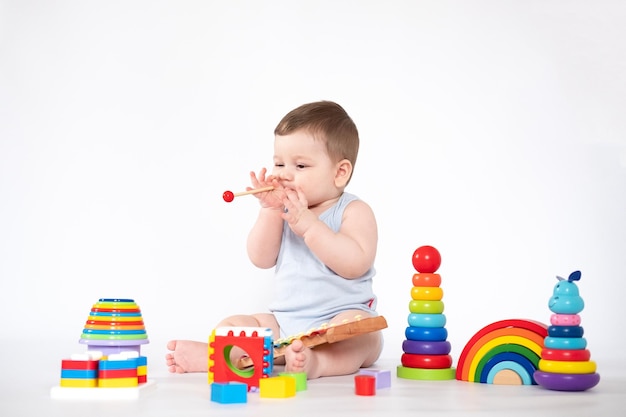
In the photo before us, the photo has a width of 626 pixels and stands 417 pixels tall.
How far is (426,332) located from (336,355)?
0.23 meters

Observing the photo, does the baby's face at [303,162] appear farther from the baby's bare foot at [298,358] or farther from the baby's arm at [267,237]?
the baby's bare foot at [298,358]

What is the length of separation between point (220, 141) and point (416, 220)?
2.74 feet

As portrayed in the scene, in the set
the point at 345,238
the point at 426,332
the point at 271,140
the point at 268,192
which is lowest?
the point at 426,332

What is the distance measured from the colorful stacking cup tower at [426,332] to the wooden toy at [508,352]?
→ 0.30 feet

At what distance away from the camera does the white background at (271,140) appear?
3.21 metres

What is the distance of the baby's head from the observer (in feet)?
7.39

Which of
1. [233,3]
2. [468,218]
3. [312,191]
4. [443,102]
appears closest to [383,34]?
[443,102]

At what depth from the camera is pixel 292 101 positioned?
3408 mm

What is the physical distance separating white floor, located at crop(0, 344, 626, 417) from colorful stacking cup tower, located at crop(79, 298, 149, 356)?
0.40 ft

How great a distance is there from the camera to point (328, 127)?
7.43 ft

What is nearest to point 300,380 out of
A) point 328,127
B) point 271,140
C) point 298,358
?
point 298,358

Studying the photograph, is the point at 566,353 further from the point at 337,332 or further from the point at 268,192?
the point at 268,192

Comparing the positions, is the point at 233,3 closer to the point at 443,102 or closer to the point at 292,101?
the point at 292,101

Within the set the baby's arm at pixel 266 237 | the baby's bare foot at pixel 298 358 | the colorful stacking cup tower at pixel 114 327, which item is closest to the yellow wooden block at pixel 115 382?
the colorful stacking cup tower at pixel 114 327
